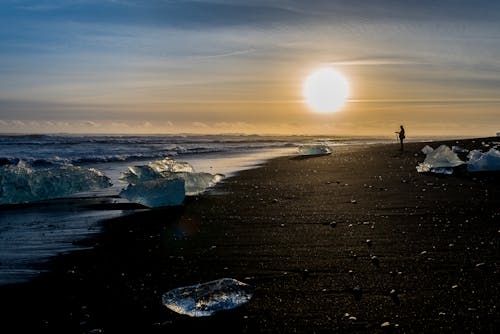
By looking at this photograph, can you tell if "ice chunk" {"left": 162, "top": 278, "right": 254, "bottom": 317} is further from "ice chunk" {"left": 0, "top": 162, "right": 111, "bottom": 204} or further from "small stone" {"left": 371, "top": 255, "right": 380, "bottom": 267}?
"ice chunk" {"left": 0, "top": 162, "right": 111, "bottom": 204}

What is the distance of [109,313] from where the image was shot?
4.19 metres

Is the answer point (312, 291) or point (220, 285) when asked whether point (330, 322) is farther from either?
point (220, 285)

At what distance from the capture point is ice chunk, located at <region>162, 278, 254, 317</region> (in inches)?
163

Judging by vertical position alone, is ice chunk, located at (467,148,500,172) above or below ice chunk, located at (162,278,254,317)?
above

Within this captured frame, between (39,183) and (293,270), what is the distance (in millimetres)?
8686

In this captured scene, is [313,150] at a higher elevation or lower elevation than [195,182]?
higher

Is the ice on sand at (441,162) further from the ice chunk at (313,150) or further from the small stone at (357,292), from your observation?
the ice chunk at (313,150)

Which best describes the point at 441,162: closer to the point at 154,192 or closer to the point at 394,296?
the point at 154,192

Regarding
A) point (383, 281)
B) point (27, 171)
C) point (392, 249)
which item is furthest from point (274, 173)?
point (383, 281)

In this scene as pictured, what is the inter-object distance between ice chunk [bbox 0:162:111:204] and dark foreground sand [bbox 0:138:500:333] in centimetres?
367

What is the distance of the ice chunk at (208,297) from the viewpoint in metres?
4.14

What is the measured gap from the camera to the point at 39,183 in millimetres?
11961

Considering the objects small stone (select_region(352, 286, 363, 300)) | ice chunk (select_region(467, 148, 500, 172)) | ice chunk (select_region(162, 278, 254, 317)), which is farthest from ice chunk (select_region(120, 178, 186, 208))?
ice chunk (select_region(467, 148, 500, 172))

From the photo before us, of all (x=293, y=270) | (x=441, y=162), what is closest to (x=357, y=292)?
(x=293, y=270)
